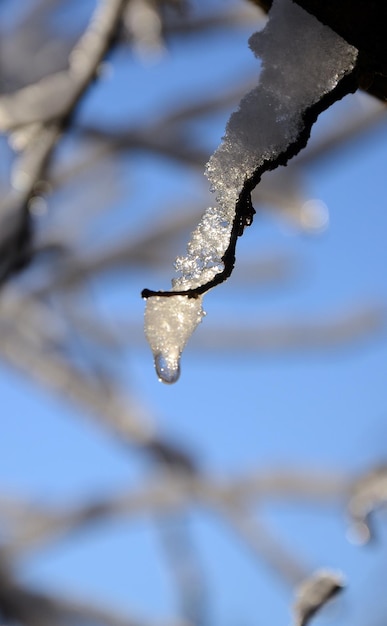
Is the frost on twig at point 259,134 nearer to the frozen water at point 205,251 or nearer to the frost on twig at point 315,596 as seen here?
the frozen water at point 205,251

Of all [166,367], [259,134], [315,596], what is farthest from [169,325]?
[315,596]

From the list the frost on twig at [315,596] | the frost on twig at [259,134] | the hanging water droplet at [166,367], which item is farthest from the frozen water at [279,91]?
the frost on twig at [315,596]

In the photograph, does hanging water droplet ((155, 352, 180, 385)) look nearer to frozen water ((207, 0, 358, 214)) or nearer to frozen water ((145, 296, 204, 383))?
frozen water ((145, 296, 204, 383))

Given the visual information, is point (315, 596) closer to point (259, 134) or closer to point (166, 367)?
point (166, 367)

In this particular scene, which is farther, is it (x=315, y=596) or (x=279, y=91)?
(x=315, y=596)

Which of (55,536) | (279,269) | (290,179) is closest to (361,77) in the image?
(290,179)

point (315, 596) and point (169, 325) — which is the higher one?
point (169, 325)

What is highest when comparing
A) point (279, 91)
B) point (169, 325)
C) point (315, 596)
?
point (279, 91)
